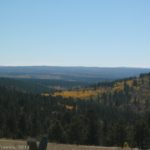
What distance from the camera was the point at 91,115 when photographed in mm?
122812

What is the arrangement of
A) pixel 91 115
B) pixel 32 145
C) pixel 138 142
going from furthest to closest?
pixel 91 115 → pixel 138 142 → pixel 32 145

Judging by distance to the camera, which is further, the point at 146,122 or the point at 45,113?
the point at 45,113

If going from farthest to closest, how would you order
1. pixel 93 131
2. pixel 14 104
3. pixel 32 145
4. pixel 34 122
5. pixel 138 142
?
pixel 14 104, pixel 34 122, pixel 93 131, pixel 138 142, pixel 32 145

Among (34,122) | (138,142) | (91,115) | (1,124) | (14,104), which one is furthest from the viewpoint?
(14,104)

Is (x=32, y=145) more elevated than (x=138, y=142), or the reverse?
(x=32, y=145)

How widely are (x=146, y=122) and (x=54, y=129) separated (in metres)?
21.8

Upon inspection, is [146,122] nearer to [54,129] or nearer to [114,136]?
[114,136]

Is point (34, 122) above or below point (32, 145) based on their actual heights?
below

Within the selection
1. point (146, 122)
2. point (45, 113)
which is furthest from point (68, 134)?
point (45, 113)

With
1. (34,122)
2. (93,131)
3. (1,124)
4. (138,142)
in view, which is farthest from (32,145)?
(34,122)

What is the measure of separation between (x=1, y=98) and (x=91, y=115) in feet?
267

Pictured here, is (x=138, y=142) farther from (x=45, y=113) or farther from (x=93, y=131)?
(x=45, y=113)

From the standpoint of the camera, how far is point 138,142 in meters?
102

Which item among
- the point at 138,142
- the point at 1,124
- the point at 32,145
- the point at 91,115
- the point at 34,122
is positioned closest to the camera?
the point at 32,145
